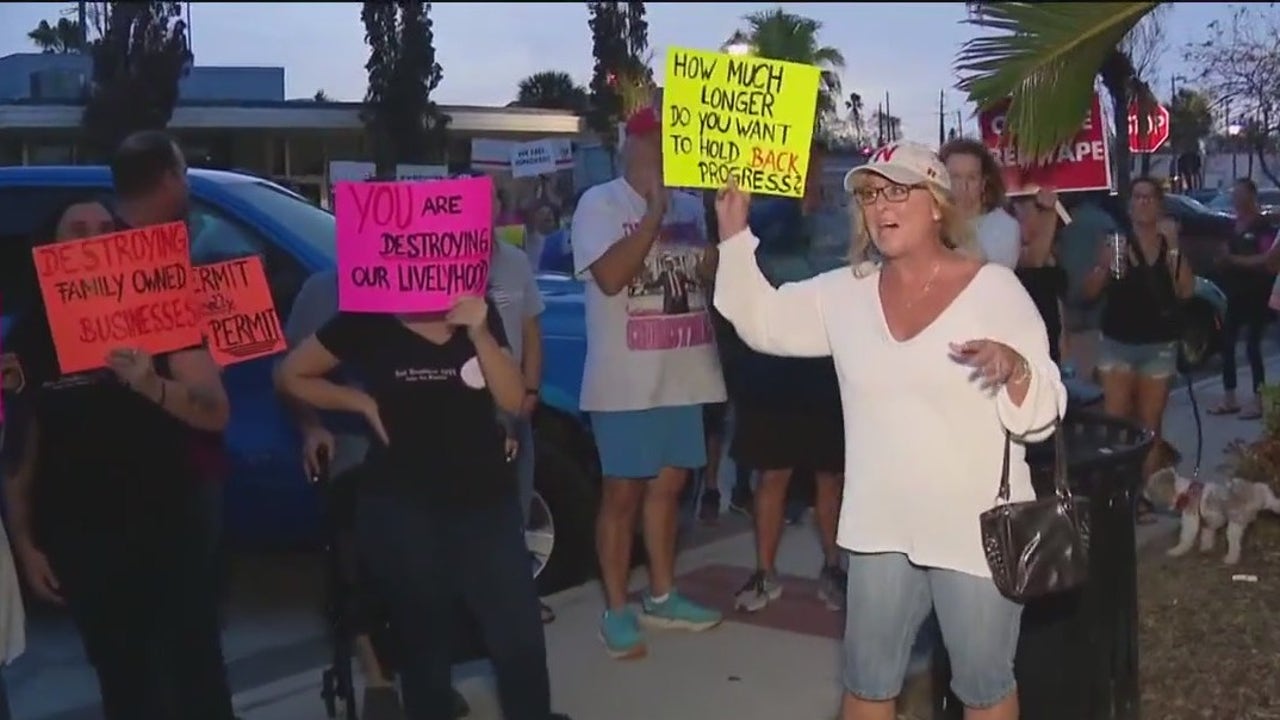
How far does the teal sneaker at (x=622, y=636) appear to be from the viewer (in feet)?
19.6

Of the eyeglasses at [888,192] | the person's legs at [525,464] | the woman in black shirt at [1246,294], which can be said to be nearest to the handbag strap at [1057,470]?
the eyeglasses at [888,192]

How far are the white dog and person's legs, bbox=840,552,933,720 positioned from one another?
3.42 meters

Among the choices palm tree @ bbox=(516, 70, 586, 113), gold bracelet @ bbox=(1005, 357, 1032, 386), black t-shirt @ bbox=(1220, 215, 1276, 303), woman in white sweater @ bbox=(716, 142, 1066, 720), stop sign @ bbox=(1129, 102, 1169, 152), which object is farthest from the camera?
palm tree @ bbox=(516, 70, 586, 113)

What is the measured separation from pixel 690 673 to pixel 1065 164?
2.87m

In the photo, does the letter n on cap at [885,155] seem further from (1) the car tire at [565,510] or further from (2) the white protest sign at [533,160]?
(2) the white protest sign at [533,160]

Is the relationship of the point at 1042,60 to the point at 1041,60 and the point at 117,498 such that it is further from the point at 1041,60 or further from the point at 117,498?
the point at 117,498

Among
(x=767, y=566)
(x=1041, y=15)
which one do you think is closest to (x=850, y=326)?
(x=1041, y=15)

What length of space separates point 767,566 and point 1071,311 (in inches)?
109

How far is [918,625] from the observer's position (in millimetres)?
3869

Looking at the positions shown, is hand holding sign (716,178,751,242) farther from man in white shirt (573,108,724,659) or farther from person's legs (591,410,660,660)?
person's legs (591,410,660,660)

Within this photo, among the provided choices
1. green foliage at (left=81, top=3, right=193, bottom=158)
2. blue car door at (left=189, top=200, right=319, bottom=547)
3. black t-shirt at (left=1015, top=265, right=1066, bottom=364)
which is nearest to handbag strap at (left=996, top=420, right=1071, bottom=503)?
black t-shirt at (left=1015, top=265, right=1066, bottom=364)

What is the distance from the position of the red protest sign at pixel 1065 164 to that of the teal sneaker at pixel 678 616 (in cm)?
217

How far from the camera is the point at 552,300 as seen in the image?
7504mm

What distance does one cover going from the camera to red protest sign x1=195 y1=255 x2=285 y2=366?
4363 millimetres
